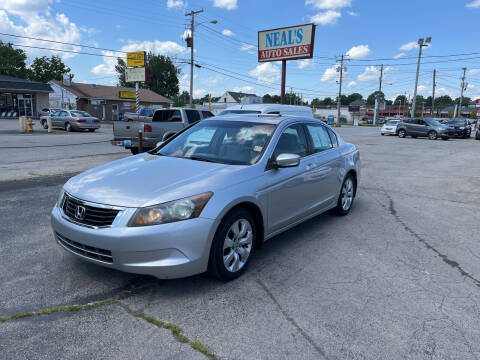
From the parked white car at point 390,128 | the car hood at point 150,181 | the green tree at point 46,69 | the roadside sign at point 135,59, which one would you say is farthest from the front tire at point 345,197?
the green tree at point 46,69

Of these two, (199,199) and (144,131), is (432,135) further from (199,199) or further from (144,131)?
(199,199)

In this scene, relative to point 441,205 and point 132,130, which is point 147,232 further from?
point 132,130

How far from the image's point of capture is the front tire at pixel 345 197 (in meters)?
5.57

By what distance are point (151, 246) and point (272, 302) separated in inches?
45.2

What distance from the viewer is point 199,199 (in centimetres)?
306

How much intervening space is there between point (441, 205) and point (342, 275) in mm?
4115

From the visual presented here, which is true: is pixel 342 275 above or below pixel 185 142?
below

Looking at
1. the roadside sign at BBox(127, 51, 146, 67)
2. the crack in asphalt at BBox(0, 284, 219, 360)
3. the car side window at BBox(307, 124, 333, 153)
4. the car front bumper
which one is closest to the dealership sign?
the roadside sign at BBox(127, 51, 146, 67)

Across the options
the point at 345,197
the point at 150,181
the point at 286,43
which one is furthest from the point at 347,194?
the point at 286,43

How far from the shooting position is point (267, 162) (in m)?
3.82

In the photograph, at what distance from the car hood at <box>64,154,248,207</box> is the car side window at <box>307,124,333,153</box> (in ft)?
5.27

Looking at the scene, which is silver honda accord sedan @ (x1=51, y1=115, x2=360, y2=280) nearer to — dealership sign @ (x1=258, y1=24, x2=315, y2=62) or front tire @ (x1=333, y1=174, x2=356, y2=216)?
front tire @ (x1=333, y1=174, x2=356, y2=216)

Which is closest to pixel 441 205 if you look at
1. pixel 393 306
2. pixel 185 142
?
pixel 393 306

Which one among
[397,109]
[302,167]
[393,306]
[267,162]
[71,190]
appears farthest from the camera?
[397,109]
